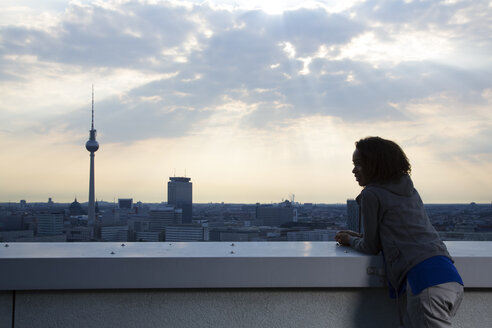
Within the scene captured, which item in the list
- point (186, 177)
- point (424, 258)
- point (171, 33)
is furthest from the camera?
point (186, 177)

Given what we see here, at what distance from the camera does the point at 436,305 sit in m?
1.24

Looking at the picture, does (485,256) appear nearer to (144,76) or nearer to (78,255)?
(78,255)

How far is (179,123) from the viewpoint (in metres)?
59.0

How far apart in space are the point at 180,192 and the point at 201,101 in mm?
16718

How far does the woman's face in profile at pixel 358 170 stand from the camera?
5.12ft

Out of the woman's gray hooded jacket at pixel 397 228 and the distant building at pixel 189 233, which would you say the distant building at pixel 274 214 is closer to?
the distant building at pixel 189 233

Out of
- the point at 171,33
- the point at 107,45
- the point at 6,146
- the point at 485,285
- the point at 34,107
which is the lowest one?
the point at 485,285

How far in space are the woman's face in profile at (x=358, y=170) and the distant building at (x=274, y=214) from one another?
63.2 ft

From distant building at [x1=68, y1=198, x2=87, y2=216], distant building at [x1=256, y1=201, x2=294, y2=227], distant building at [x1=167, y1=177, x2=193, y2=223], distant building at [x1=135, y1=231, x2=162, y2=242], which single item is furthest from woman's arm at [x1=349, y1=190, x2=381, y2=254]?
distant building at [x1=167, y1=177, x2=193, y2=223]

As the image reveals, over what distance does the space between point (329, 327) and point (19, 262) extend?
1034mm

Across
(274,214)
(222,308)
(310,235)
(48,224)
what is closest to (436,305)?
(222,308)

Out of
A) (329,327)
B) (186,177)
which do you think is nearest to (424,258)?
(329,327)

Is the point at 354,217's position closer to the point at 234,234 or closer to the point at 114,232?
the point at 234,234

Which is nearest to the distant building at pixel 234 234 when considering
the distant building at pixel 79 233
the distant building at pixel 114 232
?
the distant building at pixel 79 233
